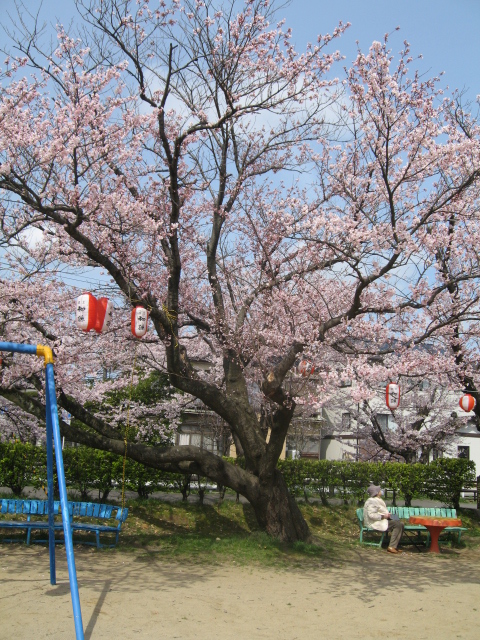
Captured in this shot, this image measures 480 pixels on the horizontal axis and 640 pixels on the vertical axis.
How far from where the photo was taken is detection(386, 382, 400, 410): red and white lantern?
10875mm

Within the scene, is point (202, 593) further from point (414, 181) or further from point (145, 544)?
point (414, 181)

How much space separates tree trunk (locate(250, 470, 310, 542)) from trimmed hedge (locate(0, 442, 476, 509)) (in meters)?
3.23

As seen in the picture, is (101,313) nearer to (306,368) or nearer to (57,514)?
(306,368)

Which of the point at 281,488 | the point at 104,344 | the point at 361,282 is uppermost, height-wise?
the point at 361,282

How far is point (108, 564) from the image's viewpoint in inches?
289

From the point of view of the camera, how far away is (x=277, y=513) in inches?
362

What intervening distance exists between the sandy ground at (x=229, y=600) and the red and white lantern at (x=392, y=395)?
3.42 meters

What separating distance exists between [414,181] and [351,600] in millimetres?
5930

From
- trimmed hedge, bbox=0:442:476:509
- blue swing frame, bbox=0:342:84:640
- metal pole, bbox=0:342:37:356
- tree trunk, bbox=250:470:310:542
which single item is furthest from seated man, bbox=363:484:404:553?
metal pole, bbox=0:342:37:356

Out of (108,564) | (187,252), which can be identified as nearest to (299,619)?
(108,564)

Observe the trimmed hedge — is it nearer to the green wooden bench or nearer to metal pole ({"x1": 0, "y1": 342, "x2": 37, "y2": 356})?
the green wooden bench

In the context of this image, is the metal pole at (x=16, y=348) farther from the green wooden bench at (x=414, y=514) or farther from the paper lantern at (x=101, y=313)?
the green wooden bench at (x=414, y=514)

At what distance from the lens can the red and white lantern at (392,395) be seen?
428 inches

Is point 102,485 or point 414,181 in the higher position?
point 414,181
